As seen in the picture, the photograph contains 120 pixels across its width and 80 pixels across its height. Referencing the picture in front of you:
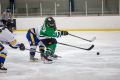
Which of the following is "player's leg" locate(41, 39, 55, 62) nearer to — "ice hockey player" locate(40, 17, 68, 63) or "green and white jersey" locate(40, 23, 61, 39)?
"ice hockey player" locate(40, 17, 68, 63)

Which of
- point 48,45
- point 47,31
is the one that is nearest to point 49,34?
point 47,31

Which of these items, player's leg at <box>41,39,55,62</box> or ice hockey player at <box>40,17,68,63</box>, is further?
player's leg at <box>41,39,55,62</box>

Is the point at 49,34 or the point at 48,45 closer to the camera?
the point at 49,34

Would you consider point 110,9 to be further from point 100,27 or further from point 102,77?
point 102,77

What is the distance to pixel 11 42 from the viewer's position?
310 cm

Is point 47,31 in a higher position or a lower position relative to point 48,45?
higher

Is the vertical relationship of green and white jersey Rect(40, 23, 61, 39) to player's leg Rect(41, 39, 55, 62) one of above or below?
above

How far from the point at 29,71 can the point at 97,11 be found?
27.9 feet

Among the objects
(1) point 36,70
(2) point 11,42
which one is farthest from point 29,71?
(2) point 11,42

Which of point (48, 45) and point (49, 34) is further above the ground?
point (49, 34)

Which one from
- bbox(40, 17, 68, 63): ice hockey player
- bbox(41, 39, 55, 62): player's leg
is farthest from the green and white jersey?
bbox(41, 39, 55, 62): player's leg

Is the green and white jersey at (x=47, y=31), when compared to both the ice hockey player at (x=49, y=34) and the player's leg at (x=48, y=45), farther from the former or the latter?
the player's leg at (x=48, y=45)

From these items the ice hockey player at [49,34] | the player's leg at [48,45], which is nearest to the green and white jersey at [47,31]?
the ice hockey player at [49,34]

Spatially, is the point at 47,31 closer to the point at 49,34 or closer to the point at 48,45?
the point at 49,34
